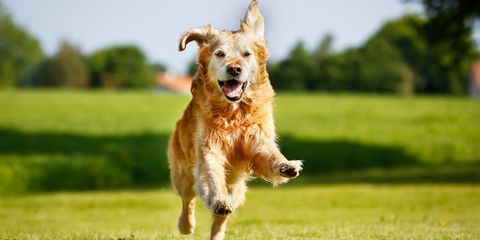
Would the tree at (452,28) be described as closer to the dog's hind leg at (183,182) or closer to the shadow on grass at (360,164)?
the shadow on grass at (360,164)

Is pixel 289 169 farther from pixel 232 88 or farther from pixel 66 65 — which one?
pixel 66 65

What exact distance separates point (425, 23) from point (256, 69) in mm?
14218

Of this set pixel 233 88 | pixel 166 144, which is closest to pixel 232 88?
pixel 233 88

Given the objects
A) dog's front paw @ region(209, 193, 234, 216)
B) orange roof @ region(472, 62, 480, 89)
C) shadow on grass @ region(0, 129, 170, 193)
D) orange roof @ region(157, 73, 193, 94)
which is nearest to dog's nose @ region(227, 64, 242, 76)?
dog's front paw @ region(209, 193, 234, 216)

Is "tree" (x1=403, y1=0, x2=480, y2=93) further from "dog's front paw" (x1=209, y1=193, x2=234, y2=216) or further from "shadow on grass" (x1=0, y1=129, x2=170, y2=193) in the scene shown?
"dog's front paw" (x1=209, y1=193, x2=234, y2=216)

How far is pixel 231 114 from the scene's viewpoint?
5078mm

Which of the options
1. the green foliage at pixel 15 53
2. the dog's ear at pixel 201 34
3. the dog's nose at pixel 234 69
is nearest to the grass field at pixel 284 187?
the dog's nose at pixel 234 69

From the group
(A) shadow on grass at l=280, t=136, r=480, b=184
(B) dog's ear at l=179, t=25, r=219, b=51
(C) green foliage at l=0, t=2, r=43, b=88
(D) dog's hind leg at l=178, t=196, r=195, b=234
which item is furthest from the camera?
(C) green foliage at l=0, t=2, r=43, b=88

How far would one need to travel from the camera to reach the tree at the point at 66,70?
89562mm

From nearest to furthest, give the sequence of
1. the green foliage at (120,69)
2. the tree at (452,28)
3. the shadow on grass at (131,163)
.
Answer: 1. the tree at (452,28)
2. the shadow on grass at (131,163)
3. the green foliage at (120,69)

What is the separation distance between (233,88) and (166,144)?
19.5 metres

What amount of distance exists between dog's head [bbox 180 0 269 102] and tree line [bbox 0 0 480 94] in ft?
93.1

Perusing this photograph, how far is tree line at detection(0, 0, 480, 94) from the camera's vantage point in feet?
218

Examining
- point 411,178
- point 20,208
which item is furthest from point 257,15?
point 411,178
